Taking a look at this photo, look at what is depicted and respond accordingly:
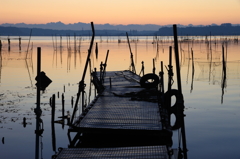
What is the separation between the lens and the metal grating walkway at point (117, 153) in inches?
368

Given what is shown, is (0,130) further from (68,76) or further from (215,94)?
(68,76)

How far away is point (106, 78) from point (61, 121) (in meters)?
8.38

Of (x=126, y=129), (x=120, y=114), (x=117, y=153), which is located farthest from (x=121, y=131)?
(x=117, y=153)

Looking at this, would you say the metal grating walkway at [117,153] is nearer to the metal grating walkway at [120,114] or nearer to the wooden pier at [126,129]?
the wooden pier at [126,129]

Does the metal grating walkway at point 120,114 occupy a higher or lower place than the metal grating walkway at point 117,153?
higher

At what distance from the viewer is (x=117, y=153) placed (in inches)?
382

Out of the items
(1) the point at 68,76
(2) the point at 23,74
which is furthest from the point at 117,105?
(2) the point at 23,74

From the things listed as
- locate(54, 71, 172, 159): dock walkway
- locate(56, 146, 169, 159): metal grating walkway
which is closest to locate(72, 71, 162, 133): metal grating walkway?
locate(54, 71, 172, 159): dock walkway

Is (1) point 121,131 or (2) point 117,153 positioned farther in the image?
(1) point 121,131

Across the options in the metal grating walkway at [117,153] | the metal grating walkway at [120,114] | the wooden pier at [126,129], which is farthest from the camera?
the metal grating walkway at [120,114]

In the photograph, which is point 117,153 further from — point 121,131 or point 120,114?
point 120,114

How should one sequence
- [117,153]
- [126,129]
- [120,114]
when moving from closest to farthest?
1. [117,153]
2. [126,129]
3. [120,114]

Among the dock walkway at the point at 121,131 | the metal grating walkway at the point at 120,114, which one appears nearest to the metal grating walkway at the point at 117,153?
Answer: the dock walkway at the point at 121,131

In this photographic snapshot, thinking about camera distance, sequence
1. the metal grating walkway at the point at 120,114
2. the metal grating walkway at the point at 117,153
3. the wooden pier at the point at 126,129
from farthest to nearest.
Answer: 1. the metal grating walkway at the point at 120,114
2. the wooden pier at the point at 126,129
3. the metal grating walkway at the point at 117,153
